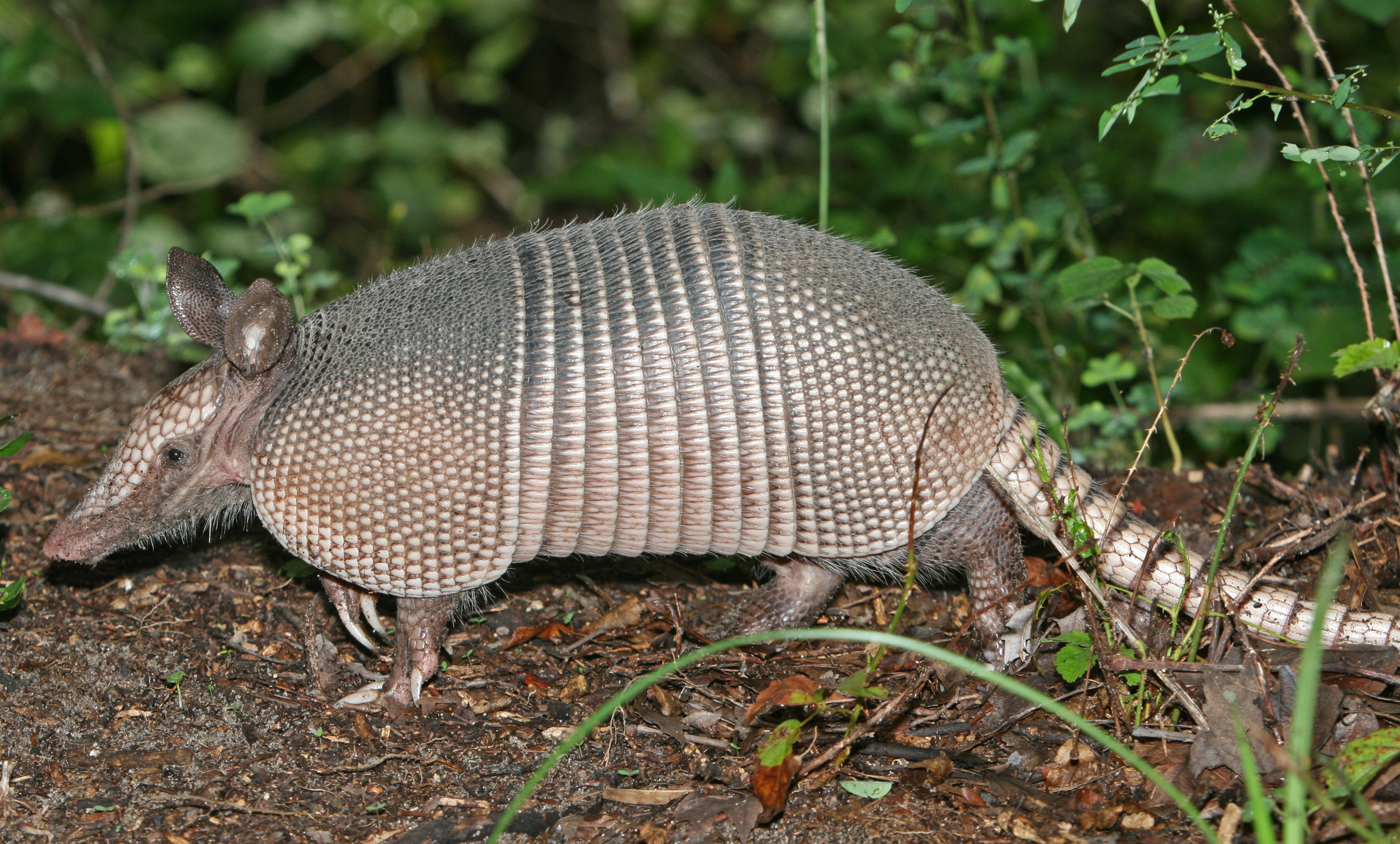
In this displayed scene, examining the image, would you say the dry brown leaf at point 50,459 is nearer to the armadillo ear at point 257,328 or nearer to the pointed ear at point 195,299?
the pointed ear at point 195,299

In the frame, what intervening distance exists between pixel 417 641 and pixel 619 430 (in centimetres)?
124

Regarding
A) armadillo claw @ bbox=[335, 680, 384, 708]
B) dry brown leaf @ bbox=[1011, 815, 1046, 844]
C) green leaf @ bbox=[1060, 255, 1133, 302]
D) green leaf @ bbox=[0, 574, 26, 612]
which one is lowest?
armadillo claw @ bbox=[335, 680, 384, 708]

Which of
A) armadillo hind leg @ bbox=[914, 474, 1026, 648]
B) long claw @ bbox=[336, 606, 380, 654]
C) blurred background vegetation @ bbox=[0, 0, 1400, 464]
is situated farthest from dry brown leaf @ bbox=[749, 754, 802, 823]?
blurred background vegetation @ bbox=[0, 0, 1400, 464]

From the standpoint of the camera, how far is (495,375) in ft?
14.0

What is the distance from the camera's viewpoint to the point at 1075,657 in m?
4.12

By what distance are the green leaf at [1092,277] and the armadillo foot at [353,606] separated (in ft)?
11.0

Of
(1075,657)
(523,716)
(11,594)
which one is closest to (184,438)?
(11,594)

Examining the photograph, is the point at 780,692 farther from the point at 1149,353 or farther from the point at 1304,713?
the point at 1149,353

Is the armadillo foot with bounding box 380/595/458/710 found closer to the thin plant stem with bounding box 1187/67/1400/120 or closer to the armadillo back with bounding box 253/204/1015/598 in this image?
the armadillo back with bounding box 253/204/1015/598

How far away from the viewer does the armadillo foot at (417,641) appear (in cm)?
454

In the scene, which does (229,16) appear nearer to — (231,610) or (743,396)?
(231,610)

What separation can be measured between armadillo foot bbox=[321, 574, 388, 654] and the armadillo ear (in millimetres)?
943

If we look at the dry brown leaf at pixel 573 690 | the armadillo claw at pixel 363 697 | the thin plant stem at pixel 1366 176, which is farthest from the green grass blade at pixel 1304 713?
the armadillo claw at pixel 363 697

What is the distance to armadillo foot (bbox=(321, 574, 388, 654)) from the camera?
15.5ft
